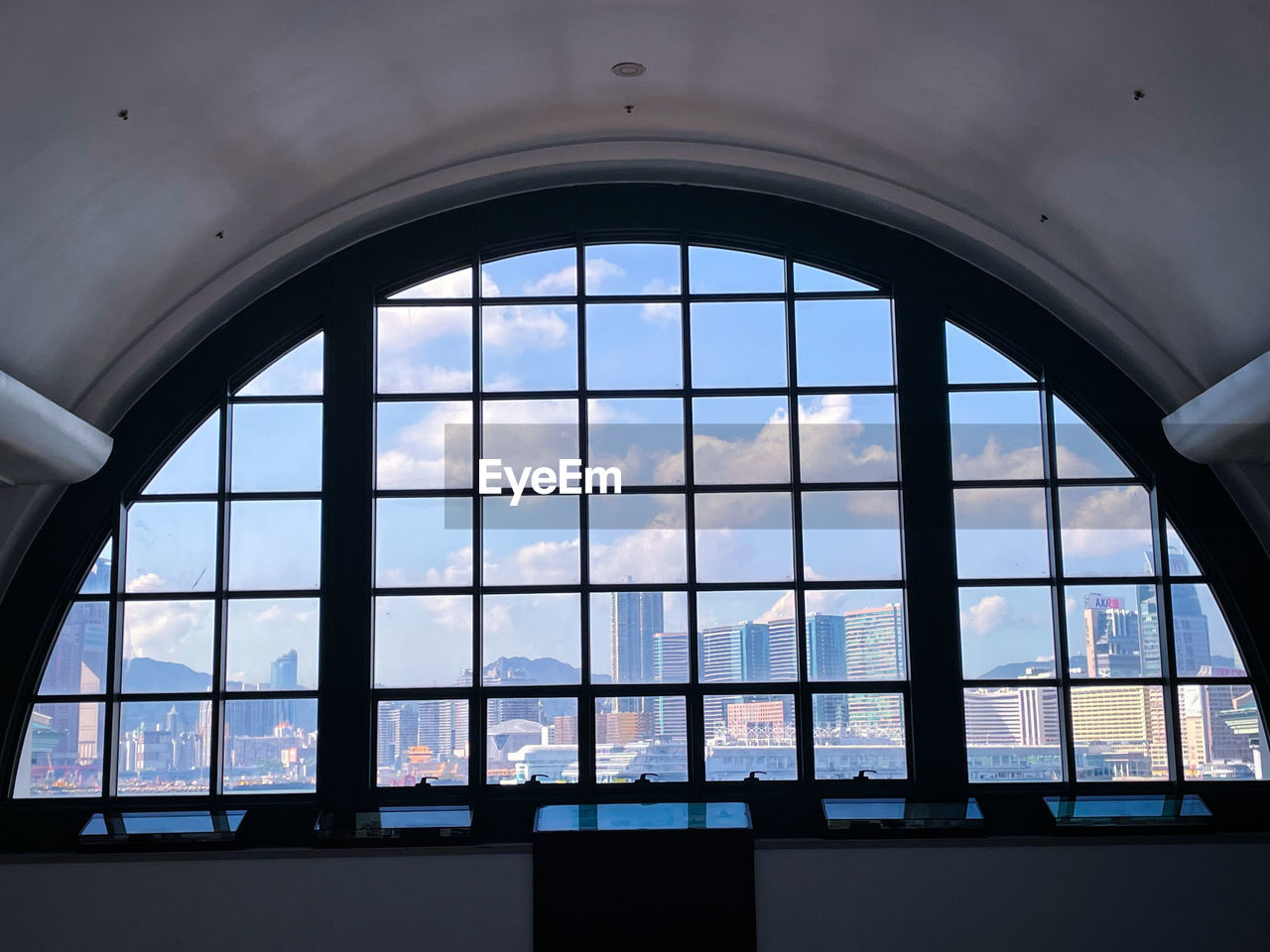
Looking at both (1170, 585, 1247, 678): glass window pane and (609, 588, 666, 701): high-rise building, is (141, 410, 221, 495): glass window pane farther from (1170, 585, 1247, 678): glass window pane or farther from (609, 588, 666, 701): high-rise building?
(1170, 585, 1247, 678): glass window pane

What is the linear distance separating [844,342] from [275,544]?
15.0 feet

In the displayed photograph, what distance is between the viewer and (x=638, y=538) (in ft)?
30.9

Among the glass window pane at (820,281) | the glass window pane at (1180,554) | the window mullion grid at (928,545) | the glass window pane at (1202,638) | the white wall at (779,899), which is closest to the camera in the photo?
the white wall at (779,899)

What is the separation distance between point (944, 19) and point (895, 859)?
5.46 metres

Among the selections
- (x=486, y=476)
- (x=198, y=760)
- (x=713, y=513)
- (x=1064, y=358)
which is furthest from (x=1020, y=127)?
(x=198, y=760)

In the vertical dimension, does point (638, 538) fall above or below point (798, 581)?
above

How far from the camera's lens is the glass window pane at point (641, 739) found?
30.0 feet

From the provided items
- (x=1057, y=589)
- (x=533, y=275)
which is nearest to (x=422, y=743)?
(x=533, y=275)

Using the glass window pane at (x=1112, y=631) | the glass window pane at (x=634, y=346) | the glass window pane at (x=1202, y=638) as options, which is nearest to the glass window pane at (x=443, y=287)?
the glass window pane at (x=634, y=346)

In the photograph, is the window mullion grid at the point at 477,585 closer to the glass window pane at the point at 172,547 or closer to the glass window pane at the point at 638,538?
the glass window pane at the point at 638,538

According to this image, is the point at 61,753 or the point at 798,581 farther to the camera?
the point at 798,581

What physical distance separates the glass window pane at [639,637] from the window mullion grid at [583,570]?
0.06 metres

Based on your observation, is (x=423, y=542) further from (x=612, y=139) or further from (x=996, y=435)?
(x=996, y=435)

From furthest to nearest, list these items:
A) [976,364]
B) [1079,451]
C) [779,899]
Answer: [976,364]
[1079,451]
[779,899]
